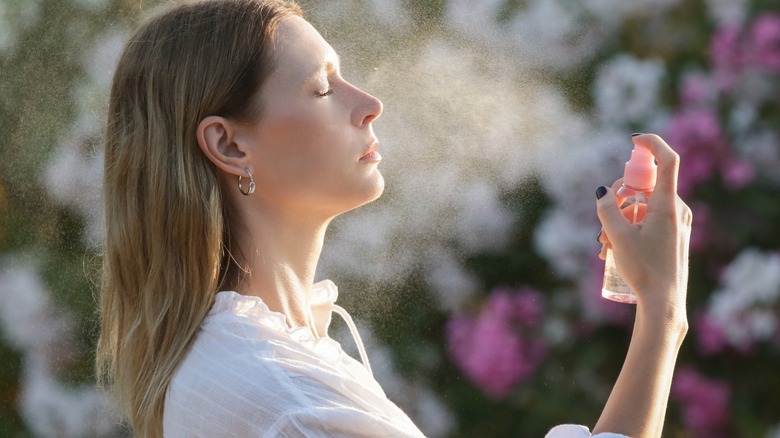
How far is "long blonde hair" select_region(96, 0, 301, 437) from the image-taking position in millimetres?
1375

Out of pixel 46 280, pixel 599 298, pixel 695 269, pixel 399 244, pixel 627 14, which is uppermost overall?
pixel 627 14

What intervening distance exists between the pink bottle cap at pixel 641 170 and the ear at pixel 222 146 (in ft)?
1.65

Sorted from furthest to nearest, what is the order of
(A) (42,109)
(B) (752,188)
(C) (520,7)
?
(A) (42,109)
(C) (520,7)
(B) (752,188)

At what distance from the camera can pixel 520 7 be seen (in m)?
2.29

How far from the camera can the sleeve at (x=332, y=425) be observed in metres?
1.20

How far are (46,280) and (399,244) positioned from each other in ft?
2.79

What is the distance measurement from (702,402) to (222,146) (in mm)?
1217

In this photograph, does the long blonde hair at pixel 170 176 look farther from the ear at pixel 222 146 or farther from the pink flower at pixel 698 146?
the pink flower at pixel 698 146

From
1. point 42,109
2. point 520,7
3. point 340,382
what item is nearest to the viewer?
point 340,382

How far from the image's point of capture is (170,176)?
1406 mm

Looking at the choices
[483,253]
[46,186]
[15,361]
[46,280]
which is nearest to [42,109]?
[46,186]

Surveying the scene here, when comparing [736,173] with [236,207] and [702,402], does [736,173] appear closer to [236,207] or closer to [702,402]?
[702,402]

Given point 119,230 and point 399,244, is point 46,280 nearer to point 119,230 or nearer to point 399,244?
point 399,244

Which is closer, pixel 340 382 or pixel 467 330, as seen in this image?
pixel 340 382
